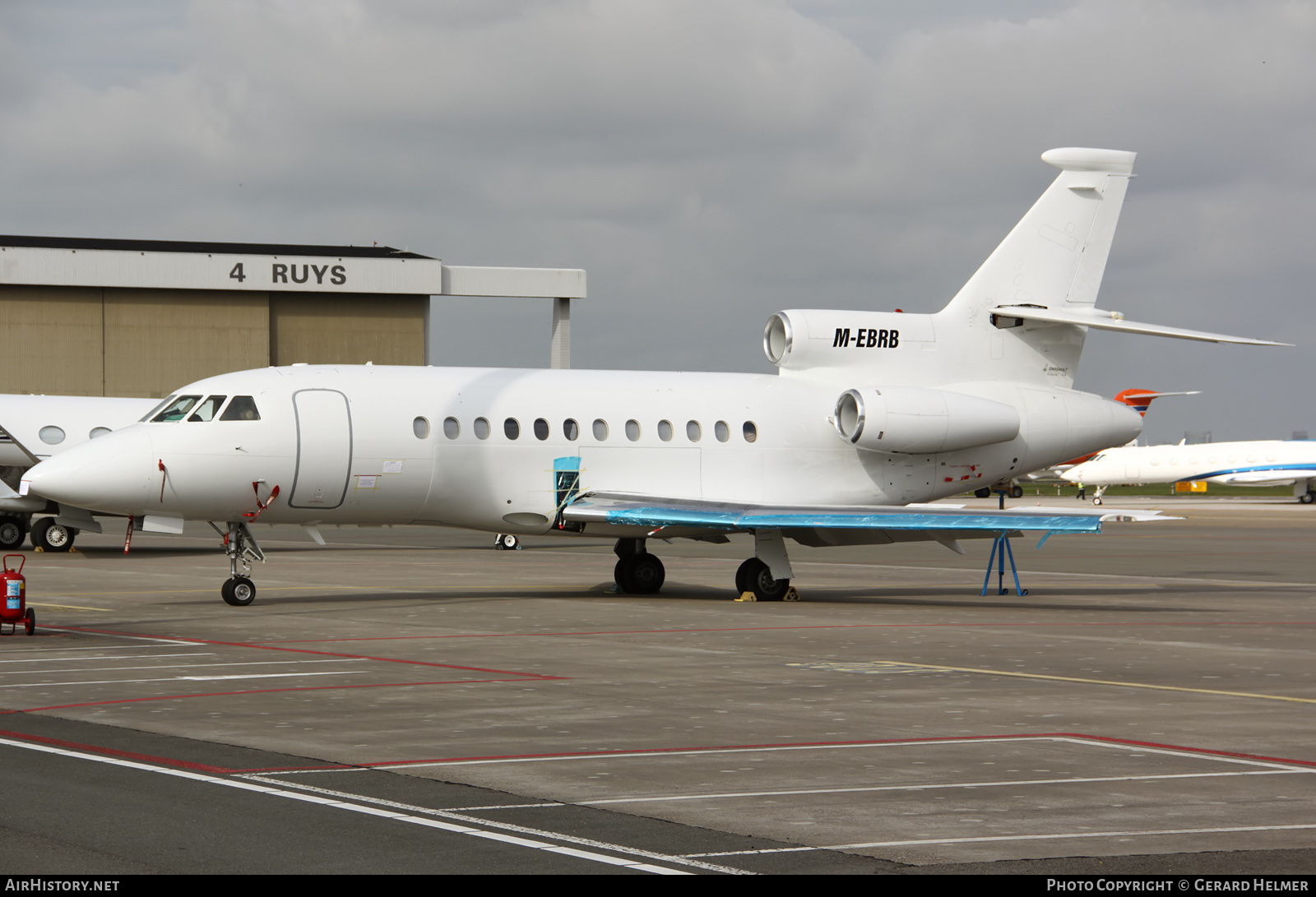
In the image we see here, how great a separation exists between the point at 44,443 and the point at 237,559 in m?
15.6

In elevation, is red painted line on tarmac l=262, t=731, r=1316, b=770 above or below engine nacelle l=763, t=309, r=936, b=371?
below

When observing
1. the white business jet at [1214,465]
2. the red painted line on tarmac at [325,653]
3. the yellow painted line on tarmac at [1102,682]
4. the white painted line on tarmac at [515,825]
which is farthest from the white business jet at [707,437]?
the white business jet at [1214,465]

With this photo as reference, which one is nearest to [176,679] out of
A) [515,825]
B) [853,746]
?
[853,746]

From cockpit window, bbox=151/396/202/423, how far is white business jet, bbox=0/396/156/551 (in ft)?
42.5

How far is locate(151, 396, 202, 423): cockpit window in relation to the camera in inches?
865

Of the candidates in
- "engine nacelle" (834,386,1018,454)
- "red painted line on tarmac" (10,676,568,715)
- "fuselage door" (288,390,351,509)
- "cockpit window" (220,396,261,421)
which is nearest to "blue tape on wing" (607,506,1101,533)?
"engine nacelle" (834,386,1018,454)

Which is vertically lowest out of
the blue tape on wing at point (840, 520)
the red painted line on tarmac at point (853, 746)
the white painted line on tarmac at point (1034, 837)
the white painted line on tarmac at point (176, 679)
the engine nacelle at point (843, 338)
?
the red painted line on tarmac at point (853, 746)

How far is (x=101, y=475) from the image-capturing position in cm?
2086

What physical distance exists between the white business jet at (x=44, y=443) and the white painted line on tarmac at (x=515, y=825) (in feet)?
88.7

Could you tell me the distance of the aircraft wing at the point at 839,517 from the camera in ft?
70.1

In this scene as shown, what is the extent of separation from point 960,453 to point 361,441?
10.8m

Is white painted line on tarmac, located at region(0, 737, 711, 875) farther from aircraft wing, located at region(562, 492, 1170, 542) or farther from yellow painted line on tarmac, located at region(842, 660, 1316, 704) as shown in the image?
aircraft wing, located at region(562, 492, 1170, 542)

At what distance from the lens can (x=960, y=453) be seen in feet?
85.4

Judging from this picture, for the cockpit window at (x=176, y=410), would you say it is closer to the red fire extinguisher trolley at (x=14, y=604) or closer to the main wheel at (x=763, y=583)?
the red fire extinguisher trolley at (x=14, y=604)
